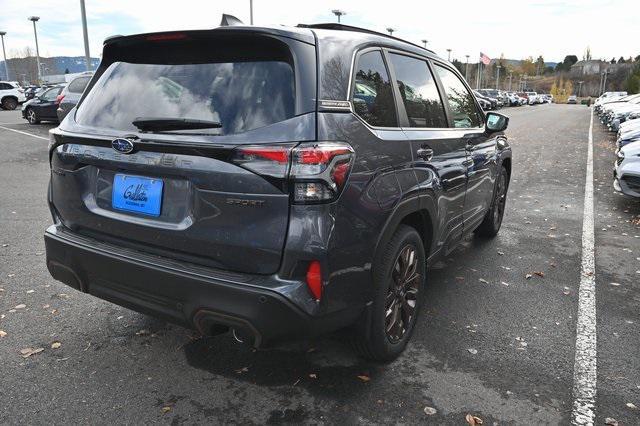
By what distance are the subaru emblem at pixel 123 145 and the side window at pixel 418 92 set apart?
158 centimetres

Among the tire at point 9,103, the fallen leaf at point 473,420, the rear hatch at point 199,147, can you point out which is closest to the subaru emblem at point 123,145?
the rear hatch at point 199,147

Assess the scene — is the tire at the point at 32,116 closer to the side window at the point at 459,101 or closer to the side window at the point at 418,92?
the side window at the point at 459,101

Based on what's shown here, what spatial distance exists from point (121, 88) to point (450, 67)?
2.58 m

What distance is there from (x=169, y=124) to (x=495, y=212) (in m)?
4.11

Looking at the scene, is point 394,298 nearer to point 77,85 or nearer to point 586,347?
point 586,347

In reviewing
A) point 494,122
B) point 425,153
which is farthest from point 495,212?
point 425,153

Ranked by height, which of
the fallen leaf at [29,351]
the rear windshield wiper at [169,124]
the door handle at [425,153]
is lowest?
the fallen leaf at [29,351]

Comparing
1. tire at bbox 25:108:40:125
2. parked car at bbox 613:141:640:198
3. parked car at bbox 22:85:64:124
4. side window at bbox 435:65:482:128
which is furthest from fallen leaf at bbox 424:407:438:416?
tire at bbox 25:108:40:125

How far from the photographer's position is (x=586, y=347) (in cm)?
336

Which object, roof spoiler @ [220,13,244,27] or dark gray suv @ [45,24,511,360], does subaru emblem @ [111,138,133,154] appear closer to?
dark gray suv @ [45,24,511,360]

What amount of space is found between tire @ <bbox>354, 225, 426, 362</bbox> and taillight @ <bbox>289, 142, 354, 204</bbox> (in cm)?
56

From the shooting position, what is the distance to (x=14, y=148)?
1248 cm

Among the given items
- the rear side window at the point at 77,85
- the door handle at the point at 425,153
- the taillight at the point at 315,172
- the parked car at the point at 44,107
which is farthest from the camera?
the parked car at the point at 44,107

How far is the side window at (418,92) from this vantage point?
319 cm
